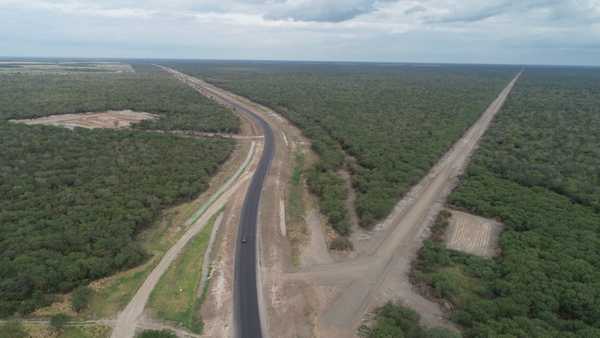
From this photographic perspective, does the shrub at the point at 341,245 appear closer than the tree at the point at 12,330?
No

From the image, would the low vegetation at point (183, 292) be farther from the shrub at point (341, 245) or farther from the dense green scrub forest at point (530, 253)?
the dense green scrub forest at point (530, 253)

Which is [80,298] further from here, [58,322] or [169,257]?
[169,257]

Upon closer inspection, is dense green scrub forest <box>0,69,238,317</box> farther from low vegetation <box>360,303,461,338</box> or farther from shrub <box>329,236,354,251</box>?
low vegetation <box>360,303,461,338</box>

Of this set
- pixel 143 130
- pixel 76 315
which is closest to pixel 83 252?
pixel 76 315

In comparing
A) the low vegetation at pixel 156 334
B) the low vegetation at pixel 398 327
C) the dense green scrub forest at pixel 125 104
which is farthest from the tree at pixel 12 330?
the dense green scrub forest at pixel 125 104

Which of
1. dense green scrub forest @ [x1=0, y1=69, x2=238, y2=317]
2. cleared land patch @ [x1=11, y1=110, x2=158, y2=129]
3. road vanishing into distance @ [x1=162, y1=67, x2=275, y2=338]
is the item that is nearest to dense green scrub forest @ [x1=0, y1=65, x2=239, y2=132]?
dense green scrub forest @ [x1=0, y1=69, x2=238, y2=317]
